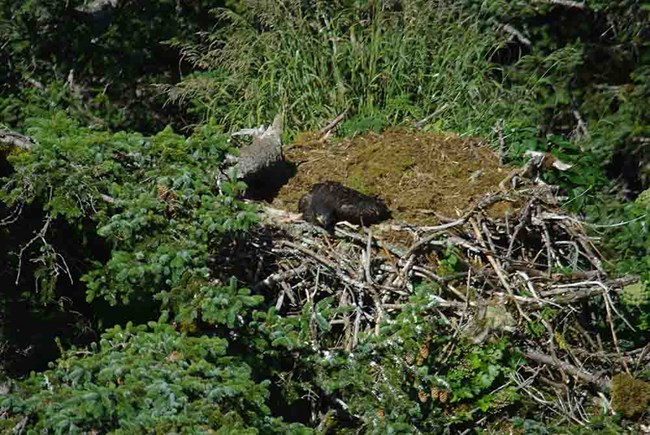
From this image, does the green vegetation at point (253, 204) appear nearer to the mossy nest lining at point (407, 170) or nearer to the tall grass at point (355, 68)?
the tall grass at point (355, 68)

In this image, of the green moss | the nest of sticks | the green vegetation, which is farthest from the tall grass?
the green moss

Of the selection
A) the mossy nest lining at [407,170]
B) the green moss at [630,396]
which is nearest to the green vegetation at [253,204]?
the green moss at [630,396]

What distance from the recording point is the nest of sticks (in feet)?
21.4

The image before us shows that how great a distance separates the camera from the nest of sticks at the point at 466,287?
21.4 feet

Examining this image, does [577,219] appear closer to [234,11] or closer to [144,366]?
[144,366]

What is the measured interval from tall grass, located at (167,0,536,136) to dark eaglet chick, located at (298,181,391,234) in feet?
6.87

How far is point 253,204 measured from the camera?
21.1 ft

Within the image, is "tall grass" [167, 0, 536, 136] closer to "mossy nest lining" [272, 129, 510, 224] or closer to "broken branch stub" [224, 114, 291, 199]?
"mossy nest lining" [272, 129, 510, 224]

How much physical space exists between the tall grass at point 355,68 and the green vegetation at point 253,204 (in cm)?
2

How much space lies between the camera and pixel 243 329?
5930 mm

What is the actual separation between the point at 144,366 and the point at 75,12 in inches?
234

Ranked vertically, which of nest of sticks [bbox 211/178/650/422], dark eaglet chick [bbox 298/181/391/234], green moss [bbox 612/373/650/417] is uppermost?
dark eaglet chick [bbox 298/181/391/234]

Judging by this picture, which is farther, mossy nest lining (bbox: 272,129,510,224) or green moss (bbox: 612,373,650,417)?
mossy nest lining (bbox: 272,129,510,224)

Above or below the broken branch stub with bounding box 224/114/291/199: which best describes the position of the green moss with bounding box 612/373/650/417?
below
